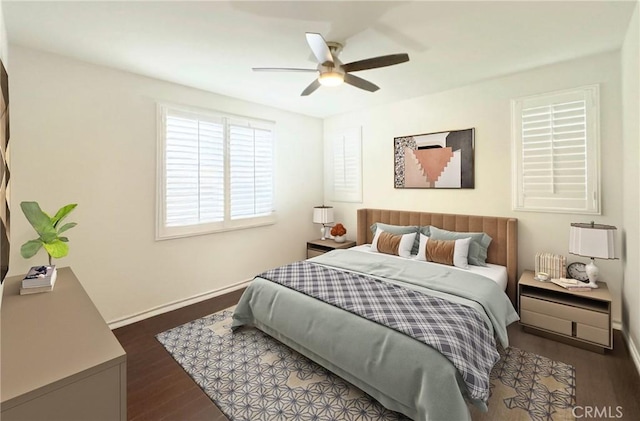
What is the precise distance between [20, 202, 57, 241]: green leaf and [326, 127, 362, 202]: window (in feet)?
12.2

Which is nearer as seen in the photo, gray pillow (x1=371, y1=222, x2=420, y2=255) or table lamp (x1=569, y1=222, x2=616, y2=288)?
table lamp (x1=569, y1=222, x2=616, y2=288)

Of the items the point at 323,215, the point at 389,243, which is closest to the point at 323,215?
the point at 323,215

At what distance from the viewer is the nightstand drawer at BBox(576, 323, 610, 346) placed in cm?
246

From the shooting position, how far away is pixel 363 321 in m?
2.04

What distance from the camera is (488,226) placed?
3451 millimetres

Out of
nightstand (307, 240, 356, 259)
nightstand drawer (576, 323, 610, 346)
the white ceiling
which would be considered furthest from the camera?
nightstand (307, 240, 356, 259)

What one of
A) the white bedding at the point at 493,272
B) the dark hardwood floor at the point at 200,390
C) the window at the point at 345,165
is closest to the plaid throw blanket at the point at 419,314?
the dark hardwood floor at the point at 200,390

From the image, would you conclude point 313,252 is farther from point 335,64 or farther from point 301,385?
point 335,64

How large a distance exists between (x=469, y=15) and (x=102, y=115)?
3.39m

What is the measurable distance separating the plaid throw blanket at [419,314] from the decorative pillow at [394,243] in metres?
0.99

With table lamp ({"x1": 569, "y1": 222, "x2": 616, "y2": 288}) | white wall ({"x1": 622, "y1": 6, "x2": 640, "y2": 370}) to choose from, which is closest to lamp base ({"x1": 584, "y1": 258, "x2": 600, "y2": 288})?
table lamp ({"x1": 569, "y1": 222, "x2": 616, "y2": 288})

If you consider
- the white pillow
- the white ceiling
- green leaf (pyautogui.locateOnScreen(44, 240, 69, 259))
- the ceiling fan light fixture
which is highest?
the white ceiling

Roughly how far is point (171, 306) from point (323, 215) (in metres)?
2.49

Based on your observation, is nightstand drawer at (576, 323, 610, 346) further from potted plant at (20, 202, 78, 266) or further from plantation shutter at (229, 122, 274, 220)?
potted plant at (20, 202, 78, 266)
